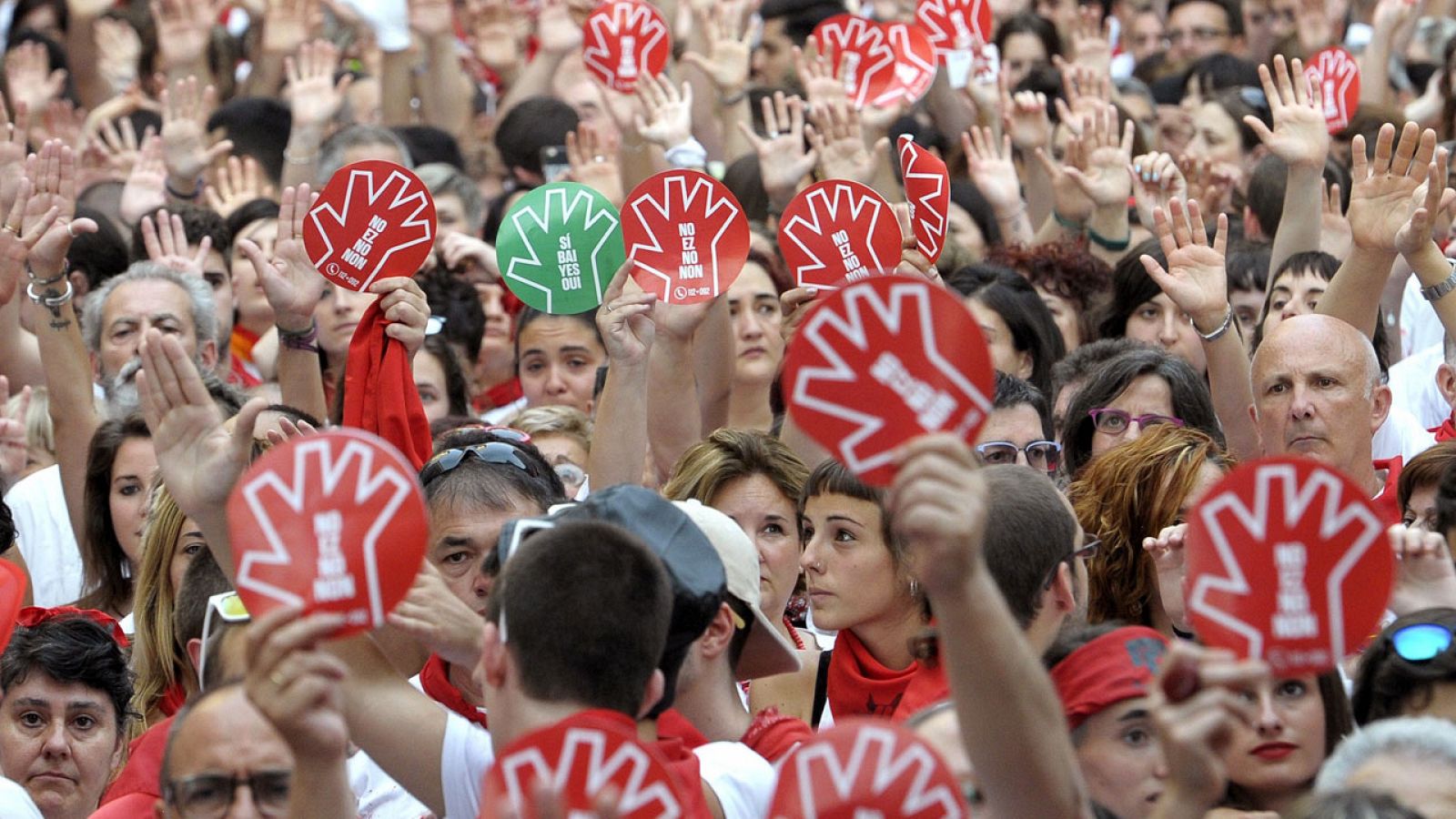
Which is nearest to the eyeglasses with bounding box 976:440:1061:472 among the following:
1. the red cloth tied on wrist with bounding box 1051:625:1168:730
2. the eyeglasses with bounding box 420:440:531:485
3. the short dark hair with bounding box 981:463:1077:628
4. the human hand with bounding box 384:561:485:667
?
the eyeglasses with bounding box 420:440:531:485

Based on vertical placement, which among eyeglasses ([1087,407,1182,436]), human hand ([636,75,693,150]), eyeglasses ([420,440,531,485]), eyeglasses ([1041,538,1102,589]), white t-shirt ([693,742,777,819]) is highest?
human hand ([636,75,693,150])

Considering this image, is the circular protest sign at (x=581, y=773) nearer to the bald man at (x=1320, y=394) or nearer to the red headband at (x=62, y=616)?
the red headband at (x=62, y=616)

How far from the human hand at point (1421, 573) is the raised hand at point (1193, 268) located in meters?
1.67

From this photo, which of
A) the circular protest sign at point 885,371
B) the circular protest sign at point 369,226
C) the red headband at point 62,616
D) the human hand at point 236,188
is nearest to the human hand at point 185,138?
the human hand at point 236,188

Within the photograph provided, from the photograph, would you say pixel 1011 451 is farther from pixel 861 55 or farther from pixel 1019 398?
pixel 861 55

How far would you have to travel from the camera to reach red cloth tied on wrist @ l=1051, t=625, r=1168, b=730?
134 inches

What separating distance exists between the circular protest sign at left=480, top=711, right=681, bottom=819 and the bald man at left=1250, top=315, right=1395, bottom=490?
284 cm

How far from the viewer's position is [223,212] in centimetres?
884

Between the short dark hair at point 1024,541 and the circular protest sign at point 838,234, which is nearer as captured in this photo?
the short dark hair at point 1024,541

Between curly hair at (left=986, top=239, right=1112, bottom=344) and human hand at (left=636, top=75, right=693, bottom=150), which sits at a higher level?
human hand at (left=636, top=75, right=693, bottom=150)

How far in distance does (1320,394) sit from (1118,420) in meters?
0.55

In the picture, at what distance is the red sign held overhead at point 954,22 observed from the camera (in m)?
8.60

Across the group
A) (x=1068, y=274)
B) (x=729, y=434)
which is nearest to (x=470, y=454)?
(x=729, y=434)

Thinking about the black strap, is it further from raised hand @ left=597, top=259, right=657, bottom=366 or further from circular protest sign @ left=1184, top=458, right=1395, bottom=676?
circular protest sign @ left=1184, top=458, right=1395, bottom=676
